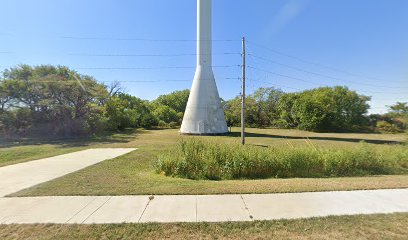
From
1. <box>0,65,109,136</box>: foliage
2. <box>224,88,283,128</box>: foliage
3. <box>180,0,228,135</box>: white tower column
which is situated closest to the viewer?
<box>0,65,109,136</box>: foliage

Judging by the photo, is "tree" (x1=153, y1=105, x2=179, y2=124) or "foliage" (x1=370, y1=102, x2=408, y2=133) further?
"tree" (x1=153, y1=105, x2=179, y2=124)

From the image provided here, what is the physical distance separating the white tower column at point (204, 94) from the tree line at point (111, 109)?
36.3 feet

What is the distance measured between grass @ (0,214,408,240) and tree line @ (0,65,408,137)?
794 inches

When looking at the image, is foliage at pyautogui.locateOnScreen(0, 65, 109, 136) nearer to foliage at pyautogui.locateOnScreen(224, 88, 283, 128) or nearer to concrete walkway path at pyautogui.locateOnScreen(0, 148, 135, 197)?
concrete walkway path at pyautogui.locateOnScreen(0, 148, 135, 197)

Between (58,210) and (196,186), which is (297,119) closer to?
(196,186)

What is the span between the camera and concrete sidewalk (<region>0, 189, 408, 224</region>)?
147 inches

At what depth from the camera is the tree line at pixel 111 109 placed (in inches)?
907

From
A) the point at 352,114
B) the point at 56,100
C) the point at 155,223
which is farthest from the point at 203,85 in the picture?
the point at 352,114

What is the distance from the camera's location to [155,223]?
352 cm

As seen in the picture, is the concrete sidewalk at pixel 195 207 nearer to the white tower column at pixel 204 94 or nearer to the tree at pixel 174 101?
the white tower column at pixel 204 94

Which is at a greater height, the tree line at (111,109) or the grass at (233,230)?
the tree line at (111,109)

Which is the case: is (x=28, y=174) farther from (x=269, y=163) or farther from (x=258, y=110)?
(x=258, y=110)

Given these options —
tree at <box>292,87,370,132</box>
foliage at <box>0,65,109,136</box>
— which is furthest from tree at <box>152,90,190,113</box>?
foliage at <box>0,65,109,136</box>

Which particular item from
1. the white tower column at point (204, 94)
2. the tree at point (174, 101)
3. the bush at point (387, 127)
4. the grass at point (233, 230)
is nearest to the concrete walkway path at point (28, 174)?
the grass at point (233, 230)
